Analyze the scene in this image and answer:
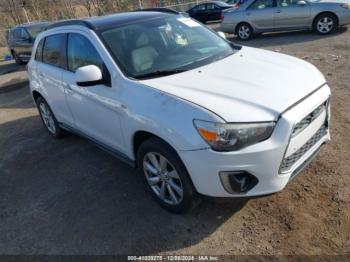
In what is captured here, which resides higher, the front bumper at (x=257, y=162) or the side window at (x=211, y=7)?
the front bumper at (x=257, y=162)

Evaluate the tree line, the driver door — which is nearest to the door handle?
the driver door

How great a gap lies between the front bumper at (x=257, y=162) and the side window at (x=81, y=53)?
62.3 inches

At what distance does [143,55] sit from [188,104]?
1.13 meters

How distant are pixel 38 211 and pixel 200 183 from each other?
2029 mm

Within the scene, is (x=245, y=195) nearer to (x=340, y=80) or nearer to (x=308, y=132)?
(x=308, y=132)

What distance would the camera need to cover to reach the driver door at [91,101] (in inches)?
143

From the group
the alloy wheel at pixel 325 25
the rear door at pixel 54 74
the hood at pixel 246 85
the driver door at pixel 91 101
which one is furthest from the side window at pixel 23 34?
the hood at pixel 246 85

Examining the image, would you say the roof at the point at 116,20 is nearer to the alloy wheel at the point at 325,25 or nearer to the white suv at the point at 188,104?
the white suv at the point at 188,104

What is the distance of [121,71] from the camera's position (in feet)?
11.4

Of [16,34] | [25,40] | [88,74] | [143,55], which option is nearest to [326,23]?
[143,55]

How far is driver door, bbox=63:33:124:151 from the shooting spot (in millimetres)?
3637

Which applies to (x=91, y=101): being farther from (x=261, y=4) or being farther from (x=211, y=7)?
(x=211, y=7)

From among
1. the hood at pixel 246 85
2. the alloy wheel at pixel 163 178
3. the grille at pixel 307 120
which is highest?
the hood at pixel 246 85

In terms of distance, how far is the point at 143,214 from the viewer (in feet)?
11.6
